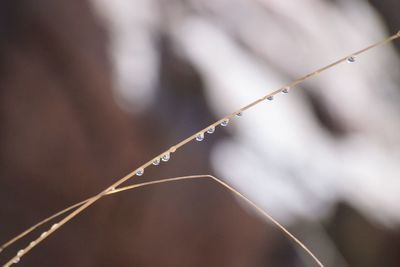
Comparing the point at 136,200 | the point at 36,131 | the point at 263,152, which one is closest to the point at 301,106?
the point at 263,152

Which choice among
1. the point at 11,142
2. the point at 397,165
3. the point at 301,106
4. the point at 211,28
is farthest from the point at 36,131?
the point at 397,165

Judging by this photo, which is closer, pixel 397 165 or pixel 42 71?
pixel 42 71

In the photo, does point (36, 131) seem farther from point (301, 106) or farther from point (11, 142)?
point (301, 106)

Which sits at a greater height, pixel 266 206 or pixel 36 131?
pixel 36 131

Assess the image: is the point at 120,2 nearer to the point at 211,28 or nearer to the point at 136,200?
the point at 211,28

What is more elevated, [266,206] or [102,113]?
[102,113]

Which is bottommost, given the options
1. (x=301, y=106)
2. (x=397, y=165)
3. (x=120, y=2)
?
(x=397, y=165)
